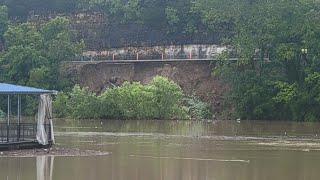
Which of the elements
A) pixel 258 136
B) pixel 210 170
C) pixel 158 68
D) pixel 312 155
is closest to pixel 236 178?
pixel 210 170

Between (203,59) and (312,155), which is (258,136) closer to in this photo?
(312,155)

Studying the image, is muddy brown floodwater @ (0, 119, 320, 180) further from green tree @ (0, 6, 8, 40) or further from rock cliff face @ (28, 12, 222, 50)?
green tree @ (0, 6, 8, 40)

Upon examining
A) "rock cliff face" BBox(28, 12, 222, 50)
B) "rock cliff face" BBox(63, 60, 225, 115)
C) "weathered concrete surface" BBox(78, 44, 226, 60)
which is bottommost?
"rock cliff face" BBox(63, 60, 225, 115)

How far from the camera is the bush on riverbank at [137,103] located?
6456 cm

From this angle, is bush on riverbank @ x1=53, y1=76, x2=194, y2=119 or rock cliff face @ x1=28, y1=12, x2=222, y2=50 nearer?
bush on riverbank @ x1=53, y1=76, x2=194, y2=119

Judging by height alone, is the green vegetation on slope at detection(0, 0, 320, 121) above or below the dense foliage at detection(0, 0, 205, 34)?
below

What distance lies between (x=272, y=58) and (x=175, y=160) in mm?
41302

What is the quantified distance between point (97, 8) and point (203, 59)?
68.7 ft

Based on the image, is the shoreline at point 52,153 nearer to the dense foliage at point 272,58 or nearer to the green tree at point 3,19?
the dense foliage at point 272,58

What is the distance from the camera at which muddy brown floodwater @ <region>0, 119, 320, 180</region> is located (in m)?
23.1

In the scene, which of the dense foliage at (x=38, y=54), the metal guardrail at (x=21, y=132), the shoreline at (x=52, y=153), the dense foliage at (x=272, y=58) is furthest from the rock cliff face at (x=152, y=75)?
the shoreline at (x=52, y=153)

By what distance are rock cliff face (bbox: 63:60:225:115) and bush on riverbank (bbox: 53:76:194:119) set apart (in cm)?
690

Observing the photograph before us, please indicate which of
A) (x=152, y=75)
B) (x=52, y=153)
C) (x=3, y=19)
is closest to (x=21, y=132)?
(x=52, y=153)

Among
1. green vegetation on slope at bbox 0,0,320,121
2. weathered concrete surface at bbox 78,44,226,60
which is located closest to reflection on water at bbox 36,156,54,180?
green vegetation on slope at bbox 0,0,320,121
